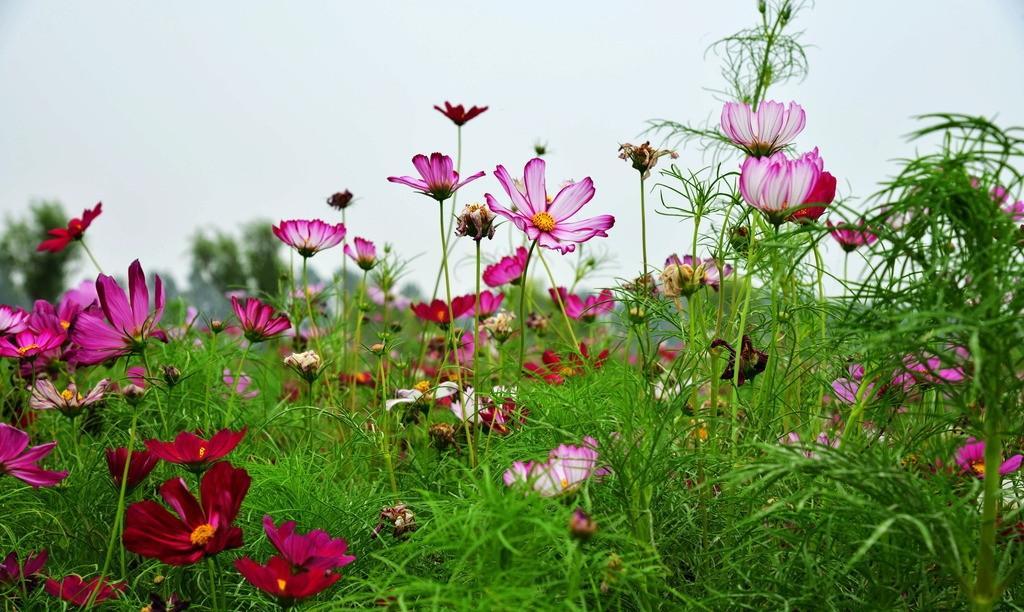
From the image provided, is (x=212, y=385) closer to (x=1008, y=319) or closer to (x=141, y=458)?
(x=141, y=458)

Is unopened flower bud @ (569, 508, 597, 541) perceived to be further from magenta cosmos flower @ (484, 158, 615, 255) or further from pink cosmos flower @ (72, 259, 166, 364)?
pink cosmos flower @ (72, 259, 166, 364)

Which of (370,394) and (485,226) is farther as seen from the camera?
(370,394)

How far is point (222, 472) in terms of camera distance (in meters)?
0.72

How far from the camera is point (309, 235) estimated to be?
118cm

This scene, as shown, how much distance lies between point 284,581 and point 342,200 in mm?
816

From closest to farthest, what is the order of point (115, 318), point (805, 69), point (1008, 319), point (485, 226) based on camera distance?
point (1008, 319) < point (115, 318) < point (485, 226) < point (805, 69)

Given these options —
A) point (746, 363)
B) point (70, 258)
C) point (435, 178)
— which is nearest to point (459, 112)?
point (435, 178)

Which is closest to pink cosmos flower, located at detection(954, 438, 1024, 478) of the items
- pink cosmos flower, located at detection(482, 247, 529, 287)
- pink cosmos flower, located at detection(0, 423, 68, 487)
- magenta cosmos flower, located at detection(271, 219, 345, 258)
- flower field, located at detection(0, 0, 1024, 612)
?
flower field, located at detection(0, 0, 1024, 612)

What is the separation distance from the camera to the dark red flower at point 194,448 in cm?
74

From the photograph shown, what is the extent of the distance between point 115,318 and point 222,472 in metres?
0.22

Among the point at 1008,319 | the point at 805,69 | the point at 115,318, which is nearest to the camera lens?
the point at 1008,319

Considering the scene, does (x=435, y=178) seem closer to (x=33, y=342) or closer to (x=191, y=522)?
(x=191, y=522)

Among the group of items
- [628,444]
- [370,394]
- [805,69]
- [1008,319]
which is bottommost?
[370,394]

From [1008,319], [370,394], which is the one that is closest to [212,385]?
[370,394]
